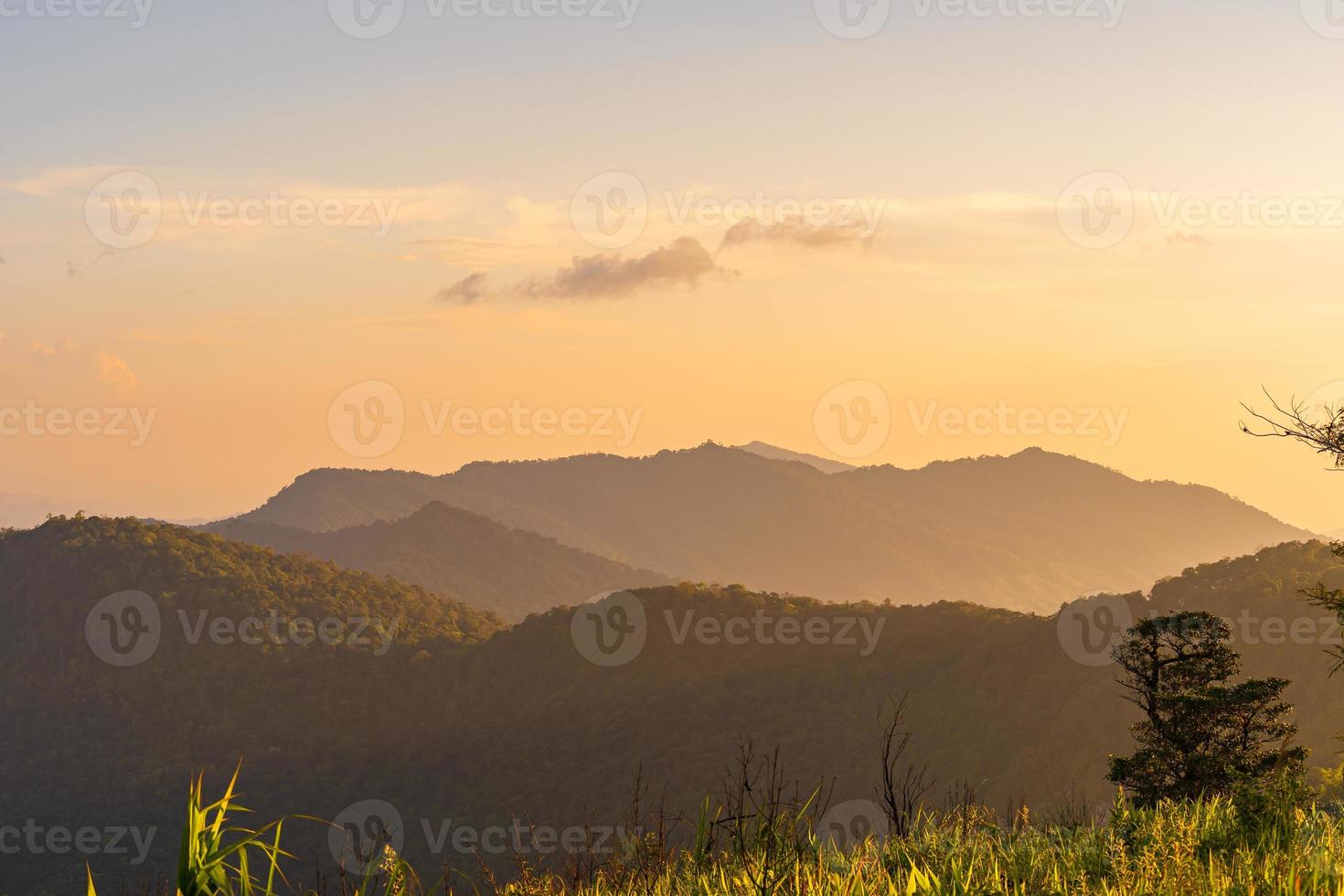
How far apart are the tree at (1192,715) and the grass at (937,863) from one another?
1523 cm

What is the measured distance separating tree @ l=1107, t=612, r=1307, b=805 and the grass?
1523cm

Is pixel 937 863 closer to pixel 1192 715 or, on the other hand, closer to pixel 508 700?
pixel 1192 715

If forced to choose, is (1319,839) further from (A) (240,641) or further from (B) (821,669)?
(A) (240,641)

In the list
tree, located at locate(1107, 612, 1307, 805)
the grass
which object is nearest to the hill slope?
tree, located at locate(1107, 612, 1307, 805)

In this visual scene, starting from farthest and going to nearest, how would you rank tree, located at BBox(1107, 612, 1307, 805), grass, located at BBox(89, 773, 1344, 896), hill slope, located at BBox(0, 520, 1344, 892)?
hill slope, located at BBox(0, 520, 1344, 892), tree, located at BBox(1107, 612, 1307, 805), grass, located at BBox(89, 773, 1344, 896)

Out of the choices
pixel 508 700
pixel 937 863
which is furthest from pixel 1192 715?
pixel 508 700

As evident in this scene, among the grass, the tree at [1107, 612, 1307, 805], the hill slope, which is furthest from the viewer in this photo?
the hill slope

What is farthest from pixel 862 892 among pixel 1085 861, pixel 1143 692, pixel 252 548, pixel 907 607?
pixel 252 548

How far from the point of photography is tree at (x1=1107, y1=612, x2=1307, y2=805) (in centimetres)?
2508

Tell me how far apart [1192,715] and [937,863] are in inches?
751

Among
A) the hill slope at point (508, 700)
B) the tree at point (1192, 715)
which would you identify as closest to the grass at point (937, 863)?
the tree at point (1192, 715)

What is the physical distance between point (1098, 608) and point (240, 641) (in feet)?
297

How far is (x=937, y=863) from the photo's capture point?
Result: 31.9ft

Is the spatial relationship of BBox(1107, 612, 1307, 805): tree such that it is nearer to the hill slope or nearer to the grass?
the grass
